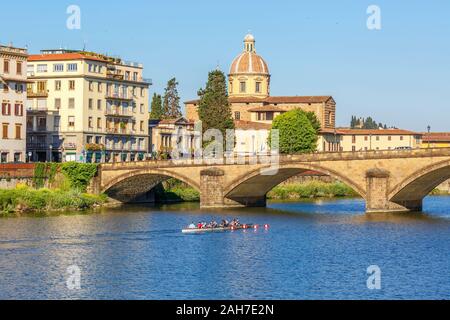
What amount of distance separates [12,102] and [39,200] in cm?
1865

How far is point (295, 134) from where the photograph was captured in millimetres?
177125

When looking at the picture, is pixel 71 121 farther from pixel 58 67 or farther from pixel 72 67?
pixel 58 67

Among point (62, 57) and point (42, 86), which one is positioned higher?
point (62, 57)

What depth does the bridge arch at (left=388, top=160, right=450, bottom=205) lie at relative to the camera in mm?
111750

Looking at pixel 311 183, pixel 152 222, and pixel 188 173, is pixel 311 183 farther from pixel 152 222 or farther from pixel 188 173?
pixel 152 222

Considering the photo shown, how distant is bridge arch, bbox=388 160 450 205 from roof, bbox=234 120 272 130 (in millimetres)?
69497

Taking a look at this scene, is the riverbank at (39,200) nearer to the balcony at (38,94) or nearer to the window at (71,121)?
the window at (71,121)

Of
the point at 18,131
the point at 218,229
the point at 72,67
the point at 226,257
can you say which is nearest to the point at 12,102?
the point at 18,131

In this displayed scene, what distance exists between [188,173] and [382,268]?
5952cm

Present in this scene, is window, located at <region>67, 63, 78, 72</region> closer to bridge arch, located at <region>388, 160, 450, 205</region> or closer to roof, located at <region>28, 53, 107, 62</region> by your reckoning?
roof, located at <region>28, 53, 107, 62</region>

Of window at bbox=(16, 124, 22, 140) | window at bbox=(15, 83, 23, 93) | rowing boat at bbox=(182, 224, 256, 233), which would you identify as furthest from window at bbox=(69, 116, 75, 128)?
rowing boat at bbox=(182, 224, 256, 233)

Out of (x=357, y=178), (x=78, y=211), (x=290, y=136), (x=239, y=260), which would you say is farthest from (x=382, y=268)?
(x=290, y=136)

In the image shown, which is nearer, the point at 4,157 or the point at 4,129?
the point at 4,129

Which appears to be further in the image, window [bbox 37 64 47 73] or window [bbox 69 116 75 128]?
window [bbox 37 64 47 73]
